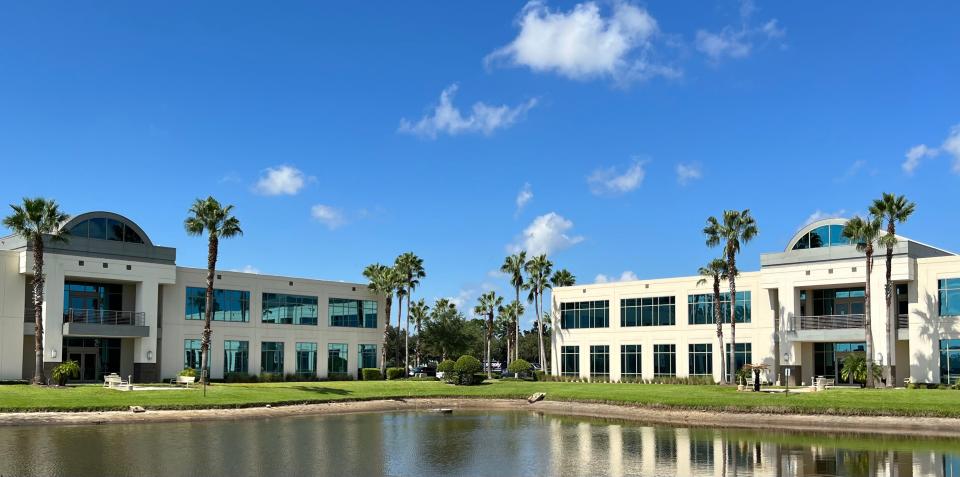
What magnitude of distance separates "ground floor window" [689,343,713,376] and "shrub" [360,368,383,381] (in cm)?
2426

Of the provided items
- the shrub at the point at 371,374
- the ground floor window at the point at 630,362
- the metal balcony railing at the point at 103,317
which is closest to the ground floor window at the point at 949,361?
the ground floor window at the point at 630,362

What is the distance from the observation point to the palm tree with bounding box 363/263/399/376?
72.4 metres

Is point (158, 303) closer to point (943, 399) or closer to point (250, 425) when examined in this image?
point (250, 425)

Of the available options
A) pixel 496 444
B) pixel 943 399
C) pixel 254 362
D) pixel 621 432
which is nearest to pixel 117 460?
pixel 496 444

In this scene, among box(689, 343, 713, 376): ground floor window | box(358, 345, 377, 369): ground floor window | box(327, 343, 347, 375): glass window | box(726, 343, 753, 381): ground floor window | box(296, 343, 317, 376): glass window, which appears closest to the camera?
box(726, 343, 753, 381): ground floor window

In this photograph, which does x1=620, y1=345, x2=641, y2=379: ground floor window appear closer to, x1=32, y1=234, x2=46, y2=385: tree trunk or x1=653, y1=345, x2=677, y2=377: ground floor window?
x1=653, y1=345, x2=677, y2=377: ground floor window

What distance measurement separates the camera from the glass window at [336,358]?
70375 mm

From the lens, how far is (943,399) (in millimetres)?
40875

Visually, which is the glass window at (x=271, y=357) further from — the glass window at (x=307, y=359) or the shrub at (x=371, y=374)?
the shrub at (x=371, y=374)

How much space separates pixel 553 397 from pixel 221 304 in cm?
2555

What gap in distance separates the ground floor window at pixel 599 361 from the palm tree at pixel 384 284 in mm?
16839

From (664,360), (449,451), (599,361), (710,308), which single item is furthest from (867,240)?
(449,451)

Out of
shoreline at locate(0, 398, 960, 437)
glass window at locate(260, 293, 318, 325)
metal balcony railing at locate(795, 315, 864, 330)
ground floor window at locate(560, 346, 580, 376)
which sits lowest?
shoreline at locate(0, 398, 960, 437)

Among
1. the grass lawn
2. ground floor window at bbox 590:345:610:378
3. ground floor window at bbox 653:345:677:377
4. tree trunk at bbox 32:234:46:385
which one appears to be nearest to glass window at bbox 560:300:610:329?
ground floor window at bbox 590:345:610:378
